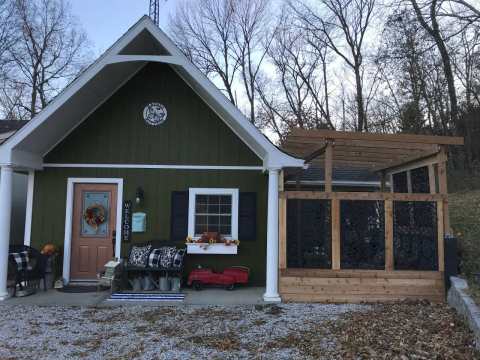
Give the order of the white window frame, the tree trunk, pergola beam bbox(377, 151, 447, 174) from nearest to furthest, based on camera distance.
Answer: pergola beam bbox(377, 151, 447, 174), the white window frame, the tree trunk

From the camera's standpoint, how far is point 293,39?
23078 millimetres

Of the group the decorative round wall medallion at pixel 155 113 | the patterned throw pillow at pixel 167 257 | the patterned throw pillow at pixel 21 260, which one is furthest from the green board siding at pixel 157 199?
the decorative round wall medallion at pixel 155 113

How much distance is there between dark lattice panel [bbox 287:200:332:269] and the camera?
6262 millimetres

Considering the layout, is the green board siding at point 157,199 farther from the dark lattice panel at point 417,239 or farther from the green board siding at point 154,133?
the dark lattice panel at point 417,239

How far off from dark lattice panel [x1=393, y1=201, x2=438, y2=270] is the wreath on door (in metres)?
5.10

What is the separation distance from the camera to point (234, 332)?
184 inches

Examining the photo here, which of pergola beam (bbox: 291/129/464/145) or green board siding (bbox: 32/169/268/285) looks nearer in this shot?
pergola beam (bbox: 291/129/464/145)

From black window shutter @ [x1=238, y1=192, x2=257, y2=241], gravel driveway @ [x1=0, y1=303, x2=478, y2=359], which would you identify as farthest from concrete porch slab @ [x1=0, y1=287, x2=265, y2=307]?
black window shutter @ [x1=238, y1=192, x2=257, y2=241]

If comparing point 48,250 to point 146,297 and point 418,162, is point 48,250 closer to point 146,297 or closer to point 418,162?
point 146,297

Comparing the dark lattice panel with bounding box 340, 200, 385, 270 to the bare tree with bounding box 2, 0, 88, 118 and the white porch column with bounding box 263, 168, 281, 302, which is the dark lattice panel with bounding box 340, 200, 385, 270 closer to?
the white porch column with bounding box 263, 168, 281, 302

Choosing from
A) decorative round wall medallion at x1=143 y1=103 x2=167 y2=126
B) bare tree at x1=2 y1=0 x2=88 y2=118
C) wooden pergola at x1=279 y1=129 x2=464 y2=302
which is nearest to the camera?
wooden pergola at x1=279 y1=129 x2=464 y2=302

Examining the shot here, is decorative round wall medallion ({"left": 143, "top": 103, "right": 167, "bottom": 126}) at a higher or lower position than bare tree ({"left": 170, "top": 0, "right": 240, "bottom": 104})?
lower

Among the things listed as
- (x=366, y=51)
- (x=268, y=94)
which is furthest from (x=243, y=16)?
(x=366, y=51)

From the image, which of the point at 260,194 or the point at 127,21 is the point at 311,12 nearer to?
the point at 127,21
